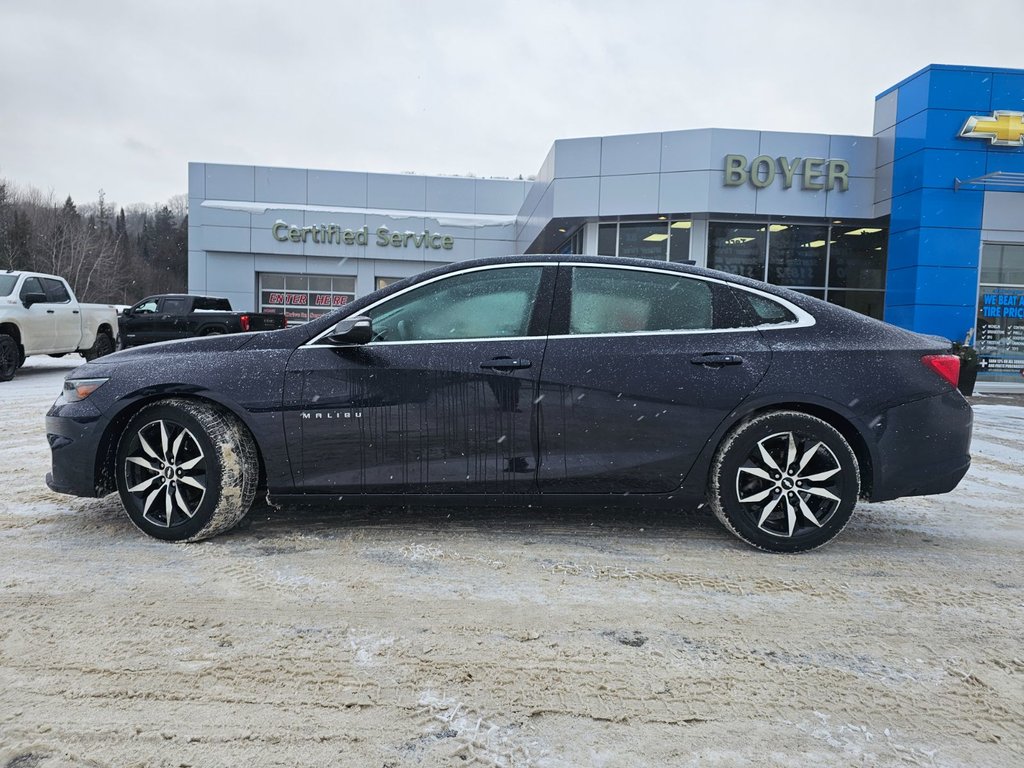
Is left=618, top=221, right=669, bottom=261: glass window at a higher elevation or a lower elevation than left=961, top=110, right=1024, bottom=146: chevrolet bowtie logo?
lower

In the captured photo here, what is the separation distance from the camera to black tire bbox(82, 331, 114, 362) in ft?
48.2

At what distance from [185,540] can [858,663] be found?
317cm

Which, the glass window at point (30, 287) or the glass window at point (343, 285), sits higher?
the glass window at point (343, 285)

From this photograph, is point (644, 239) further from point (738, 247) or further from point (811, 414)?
point (811, 414)

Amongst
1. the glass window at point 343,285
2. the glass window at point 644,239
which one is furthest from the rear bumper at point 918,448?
the glass window at point 343,285

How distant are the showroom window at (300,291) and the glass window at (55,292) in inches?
596

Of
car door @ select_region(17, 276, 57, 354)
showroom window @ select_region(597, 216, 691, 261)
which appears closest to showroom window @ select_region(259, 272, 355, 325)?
showroom window @ select_region(597, 216, 691, 261)

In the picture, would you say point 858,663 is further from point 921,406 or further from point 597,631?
point 921,406

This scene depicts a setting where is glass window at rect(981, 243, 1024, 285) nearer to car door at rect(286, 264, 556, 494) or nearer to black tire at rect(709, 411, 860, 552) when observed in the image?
black tire at rect(709, 411, 860, 552)

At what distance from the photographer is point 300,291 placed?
29078 mm

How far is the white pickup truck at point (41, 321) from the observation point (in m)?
12.1

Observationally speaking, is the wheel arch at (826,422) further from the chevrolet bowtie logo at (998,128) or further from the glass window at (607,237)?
the chevrolet bowtie logo at (998,128)

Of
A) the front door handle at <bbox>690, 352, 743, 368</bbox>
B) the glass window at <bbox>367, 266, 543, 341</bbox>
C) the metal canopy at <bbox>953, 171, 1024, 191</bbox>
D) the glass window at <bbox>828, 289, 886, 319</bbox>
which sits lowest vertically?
the front door handle at <bbox>690, 352, 743, 368</bbox>

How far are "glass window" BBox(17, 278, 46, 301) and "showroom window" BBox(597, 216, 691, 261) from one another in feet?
40.6
